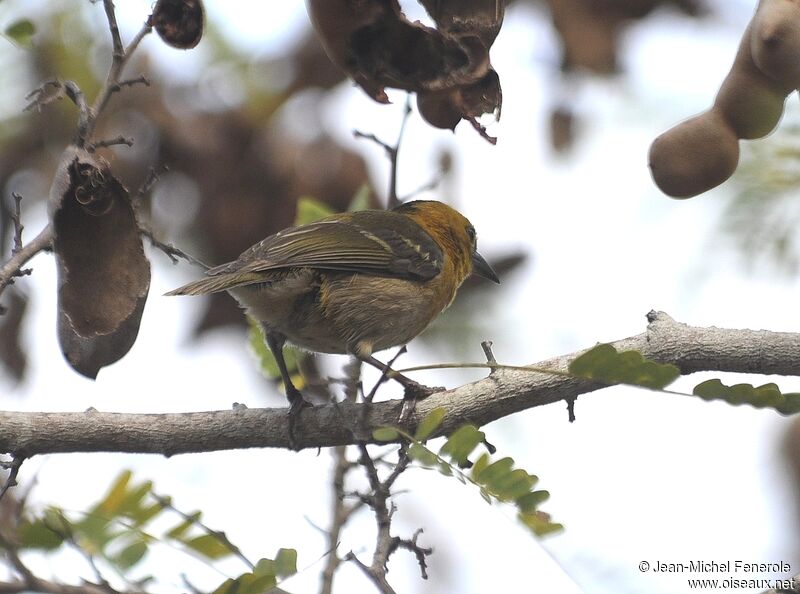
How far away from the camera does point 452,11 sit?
2.63 meters

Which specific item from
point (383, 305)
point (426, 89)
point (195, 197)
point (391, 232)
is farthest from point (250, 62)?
point (426, 89)

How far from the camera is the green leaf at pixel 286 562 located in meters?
2.81

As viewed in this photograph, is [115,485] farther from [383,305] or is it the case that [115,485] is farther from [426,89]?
[383,305]

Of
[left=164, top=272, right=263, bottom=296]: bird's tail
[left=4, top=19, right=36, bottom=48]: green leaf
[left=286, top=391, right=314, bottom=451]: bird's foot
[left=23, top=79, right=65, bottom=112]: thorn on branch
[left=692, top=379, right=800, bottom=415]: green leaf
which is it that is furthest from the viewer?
[left=164, top=272, right=263, bottom=296]: bird's tail

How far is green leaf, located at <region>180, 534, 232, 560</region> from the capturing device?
305cm

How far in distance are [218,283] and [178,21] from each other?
1.45 m

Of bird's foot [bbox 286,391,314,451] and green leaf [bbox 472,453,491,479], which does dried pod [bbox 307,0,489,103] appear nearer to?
green leaf [bbox 472,453,491,479]

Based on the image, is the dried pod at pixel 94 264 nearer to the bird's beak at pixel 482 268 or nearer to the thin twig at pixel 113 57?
the thin twig at pixel 113 57

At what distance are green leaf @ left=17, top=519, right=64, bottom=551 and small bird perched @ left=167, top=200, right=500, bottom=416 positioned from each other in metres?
1.18

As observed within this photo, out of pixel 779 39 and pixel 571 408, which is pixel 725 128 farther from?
pixel 571 408

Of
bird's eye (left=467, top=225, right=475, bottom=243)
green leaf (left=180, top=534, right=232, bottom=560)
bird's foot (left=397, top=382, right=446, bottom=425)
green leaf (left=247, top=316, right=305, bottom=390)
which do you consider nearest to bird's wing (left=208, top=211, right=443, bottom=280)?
green leaf (left=247, top=316, right=305, bottom=390)

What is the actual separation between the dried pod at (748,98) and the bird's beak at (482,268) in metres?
3.17

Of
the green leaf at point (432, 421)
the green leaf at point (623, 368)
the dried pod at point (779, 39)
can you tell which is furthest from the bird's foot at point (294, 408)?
the dried pod at point (779, 39)

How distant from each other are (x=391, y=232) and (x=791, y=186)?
6.29 feet
